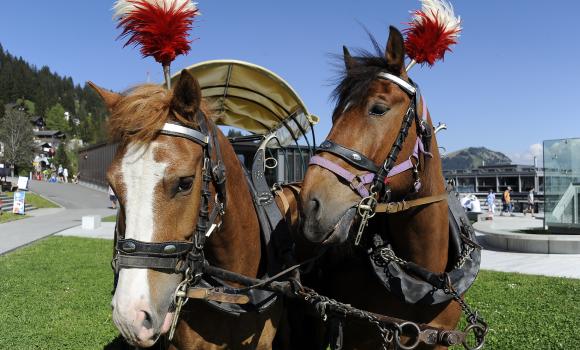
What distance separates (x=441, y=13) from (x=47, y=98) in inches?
5990

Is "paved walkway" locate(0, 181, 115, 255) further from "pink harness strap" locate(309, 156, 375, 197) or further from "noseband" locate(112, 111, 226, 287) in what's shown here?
"pink harness strap" locate(309, 156, 375, 197)

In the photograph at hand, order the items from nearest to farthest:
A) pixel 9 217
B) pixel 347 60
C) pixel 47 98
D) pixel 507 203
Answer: pixel 347 60 < pixel 9 217 < pixel 507 203 < pixel 47 98

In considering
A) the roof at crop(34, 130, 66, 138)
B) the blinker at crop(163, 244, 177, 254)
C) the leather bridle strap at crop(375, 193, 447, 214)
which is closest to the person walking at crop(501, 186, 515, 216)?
the leather bridle strap at crop(375, 193, 447, 214)

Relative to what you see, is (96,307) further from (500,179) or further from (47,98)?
(47,98)

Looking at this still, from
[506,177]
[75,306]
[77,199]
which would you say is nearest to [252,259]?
[75,306]

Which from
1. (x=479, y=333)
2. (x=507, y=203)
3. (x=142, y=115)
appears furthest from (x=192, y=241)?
(x=507, y=203)

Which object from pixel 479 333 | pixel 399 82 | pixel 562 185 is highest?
pixel 399 82

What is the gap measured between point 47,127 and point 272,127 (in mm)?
136536

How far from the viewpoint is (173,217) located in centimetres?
215

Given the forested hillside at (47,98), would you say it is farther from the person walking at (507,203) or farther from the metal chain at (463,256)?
the metal chain at (463,256)

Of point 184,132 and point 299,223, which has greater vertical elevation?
point 184,132

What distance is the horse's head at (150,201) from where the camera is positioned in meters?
2.02

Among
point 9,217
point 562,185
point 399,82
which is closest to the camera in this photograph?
point 399,82

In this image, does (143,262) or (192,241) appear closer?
(143,262)
